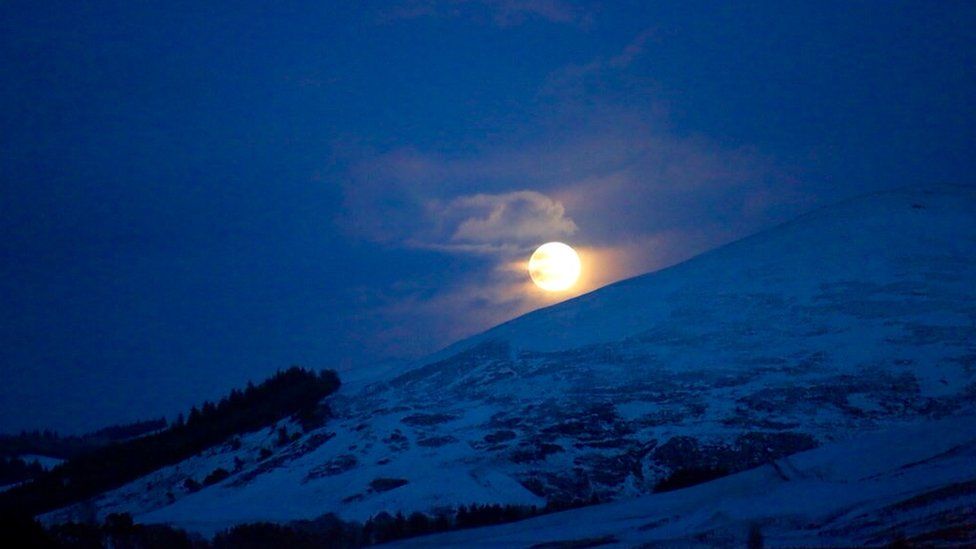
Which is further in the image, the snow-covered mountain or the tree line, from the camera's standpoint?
the tree line

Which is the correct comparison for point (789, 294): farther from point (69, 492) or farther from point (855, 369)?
point (69, 492)

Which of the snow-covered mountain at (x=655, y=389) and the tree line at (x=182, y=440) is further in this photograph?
the tree line at (x=182, y=440)

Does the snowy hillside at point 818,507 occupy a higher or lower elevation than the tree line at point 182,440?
lower

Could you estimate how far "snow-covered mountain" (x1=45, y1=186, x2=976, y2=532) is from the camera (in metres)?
24.9

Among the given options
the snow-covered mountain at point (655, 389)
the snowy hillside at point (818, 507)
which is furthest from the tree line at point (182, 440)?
the snowy hillside at point (818, 507)

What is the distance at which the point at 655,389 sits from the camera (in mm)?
31594

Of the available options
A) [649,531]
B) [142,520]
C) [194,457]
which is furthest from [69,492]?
[649,531]

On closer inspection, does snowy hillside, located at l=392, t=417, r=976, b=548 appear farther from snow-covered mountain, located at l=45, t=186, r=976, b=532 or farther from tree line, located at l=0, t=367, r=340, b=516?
tree line, located at l=0, t=367, r=340, b=516

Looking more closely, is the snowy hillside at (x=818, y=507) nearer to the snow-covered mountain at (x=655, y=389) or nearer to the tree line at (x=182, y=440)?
the snow-covered mountain at (x=655, y=389)

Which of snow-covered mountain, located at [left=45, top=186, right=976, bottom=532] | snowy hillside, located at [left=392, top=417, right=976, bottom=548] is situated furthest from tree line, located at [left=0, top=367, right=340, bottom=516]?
snowy hillside, located at [left=392, top=417, right=976, bottom=548]

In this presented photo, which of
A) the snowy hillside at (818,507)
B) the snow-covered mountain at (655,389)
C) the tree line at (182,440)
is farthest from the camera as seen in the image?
the tree line at (182,440)

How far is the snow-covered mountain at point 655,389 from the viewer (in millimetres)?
24906

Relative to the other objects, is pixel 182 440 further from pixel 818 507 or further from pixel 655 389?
pixel 818 507

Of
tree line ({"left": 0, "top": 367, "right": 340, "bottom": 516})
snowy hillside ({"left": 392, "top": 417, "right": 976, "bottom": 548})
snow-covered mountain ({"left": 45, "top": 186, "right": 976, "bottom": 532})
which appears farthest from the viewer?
tree line ({"left": 0, "top": 367, "right": 340, "bottom": 516})
